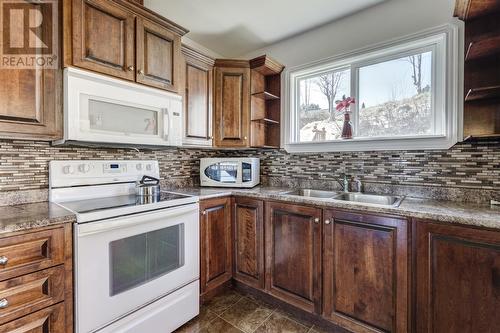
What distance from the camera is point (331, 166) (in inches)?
88.0

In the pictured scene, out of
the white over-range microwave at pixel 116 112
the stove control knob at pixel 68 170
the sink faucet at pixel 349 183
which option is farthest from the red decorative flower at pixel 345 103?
the stove control knob at pixel 68 170

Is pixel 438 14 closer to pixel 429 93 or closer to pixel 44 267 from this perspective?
pixel 429 93

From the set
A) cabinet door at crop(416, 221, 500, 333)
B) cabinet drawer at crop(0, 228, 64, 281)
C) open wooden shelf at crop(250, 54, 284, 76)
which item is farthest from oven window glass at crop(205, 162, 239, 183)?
cabinet door at crop(416, 221, 500, 333)

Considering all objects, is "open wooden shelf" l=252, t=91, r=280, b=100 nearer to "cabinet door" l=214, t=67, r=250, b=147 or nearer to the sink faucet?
"cabinet door" l=214, t=67, r=250, b=147

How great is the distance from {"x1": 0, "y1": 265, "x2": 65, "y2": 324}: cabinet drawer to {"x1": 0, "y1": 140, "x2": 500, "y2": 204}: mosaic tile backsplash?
0.71m

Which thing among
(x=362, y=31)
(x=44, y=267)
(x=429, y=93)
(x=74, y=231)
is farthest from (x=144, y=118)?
(x=429, y=93)

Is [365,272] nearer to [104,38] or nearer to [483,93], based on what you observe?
[483,93]

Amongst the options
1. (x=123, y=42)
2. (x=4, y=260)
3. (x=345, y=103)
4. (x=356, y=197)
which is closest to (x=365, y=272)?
(x=356, y=197)

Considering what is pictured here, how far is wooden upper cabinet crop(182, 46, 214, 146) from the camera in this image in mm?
2148

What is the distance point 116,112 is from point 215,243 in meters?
1.22

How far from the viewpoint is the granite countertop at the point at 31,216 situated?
1.05m

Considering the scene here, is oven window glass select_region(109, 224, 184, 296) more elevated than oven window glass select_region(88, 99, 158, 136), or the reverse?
oven window glass select_region(88, 99, 158, 136)

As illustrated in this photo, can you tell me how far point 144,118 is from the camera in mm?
1752

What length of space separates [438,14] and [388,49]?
347 mm
